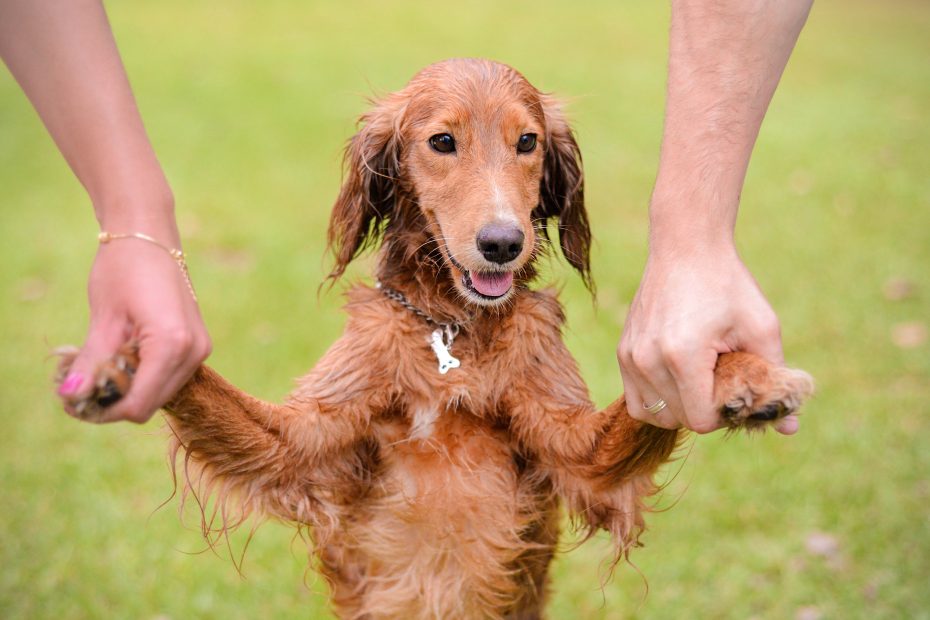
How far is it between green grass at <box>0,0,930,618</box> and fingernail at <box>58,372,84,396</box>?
1.60 m

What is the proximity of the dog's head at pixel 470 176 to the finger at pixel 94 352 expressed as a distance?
1.10 meters

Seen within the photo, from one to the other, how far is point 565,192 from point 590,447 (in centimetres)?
90

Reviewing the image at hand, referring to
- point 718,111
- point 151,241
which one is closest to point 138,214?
point 151,241

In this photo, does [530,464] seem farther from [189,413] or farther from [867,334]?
[867,334]

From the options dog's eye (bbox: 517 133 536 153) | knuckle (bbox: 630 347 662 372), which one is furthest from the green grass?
knuckle (bbox: 630 347 662 372)

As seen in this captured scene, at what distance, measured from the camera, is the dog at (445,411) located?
2.41 meters

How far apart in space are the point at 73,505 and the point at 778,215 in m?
6.23

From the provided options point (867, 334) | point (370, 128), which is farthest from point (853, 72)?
point (370, 128)

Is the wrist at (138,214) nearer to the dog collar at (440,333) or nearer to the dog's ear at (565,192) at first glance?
the dog collar at (440,333)

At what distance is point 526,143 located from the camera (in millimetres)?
2693

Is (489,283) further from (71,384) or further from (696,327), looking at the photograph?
(71,384)

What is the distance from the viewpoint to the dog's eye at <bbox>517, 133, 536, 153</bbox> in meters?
2.67

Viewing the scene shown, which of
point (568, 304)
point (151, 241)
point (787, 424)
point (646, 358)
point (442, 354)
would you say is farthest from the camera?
point (568, 304)

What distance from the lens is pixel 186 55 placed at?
13.4 meters
